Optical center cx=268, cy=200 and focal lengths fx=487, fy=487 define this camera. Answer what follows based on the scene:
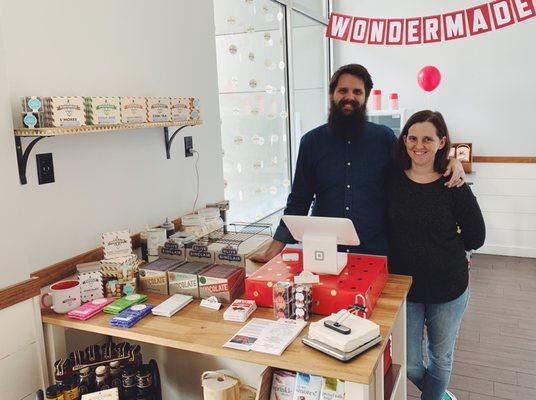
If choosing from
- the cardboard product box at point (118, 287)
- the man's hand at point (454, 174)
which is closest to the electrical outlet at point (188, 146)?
the cardboard product box at point (118, 287)

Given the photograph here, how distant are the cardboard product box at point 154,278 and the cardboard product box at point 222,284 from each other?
6.4 inches

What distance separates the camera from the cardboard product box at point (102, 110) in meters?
1.84

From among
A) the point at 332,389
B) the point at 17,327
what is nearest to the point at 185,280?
the point at 17,327

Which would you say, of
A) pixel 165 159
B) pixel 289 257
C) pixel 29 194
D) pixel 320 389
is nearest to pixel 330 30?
pixel 165 159

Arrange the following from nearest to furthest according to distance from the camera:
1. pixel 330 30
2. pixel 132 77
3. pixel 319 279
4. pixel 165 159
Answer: pixel 319 279 < pixel 132 77 < pixel 165 159 < pixel 330 30

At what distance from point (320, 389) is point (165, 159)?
58.1 inches

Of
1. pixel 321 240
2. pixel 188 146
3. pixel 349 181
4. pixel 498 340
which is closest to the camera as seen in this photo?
pixel 321 240

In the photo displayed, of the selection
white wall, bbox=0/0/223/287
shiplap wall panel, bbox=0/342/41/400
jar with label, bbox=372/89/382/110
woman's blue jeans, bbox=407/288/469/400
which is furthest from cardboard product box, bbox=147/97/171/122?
jar with label, bbox=372/89/382/110

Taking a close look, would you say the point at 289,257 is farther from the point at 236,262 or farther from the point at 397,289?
the point at 397,289

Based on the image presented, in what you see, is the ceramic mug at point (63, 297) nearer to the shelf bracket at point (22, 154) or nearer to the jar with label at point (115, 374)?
the jar with label at point (115, 374)

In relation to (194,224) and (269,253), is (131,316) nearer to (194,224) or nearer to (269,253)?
(269,253)

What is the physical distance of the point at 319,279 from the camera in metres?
1.71

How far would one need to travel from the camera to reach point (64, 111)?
5.66ft

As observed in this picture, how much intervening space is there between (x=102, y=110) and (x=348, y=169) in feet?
3.63
